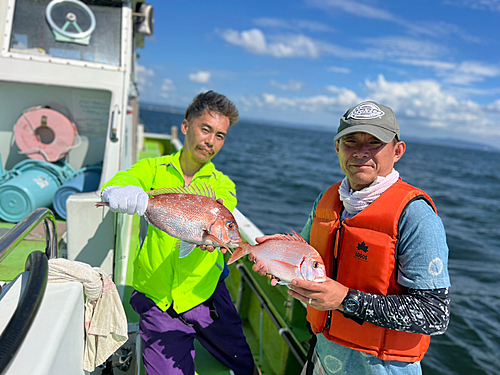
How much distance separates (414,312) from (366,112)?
100cm

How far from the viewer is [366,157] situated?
1778 millimetres

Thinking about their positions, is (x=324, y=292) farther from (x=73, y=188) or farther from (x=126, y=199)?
(x=73, y=188)

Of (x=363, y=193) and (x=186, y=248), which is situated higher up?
(x=363, y=193)

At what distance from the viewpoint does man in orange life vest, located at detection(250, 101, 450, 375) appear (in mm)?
1577

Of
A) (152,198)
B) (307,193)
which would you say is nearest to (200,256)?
(152,198)

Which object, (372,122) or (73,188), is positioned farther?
(73,188)

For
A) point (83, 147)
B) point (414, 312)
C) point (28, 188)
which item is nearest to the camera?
point (414, 312)

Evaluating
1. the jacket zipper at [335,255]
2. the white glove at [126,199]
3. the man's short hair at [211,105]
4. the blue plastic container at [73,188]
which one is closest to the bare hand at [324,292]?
the jacket zipper at [335,255]

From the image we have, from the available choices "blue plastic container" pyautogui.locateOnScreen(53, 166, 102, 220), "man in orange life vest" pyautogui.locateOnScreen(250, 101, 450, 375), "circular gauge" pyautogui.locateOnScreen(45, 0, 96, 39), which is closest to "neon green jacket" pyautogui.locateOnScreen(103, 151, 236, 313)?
"man in orange life vest" pyautogui.locateOnScreen(250, 101, 450, 375)

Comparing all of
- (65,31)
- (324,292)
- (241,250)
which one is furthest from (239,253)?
(65,31)

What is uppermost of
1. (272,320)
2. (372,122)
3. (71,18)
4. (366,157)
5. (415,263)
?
(71,18)

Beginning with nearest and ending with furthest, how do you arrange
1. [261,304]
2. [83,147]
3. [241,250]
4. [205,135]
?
[241,250] < [205,135] < [261,304] < [83,147]

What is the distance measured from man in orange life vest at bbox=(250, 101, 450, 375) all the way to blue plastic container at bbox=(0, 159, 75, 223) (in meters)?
3.79

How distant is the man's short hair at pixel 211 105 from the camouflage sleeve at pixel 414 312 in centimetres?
166
